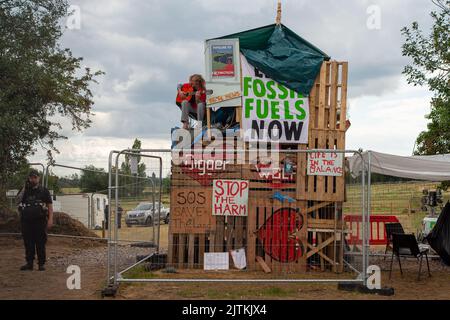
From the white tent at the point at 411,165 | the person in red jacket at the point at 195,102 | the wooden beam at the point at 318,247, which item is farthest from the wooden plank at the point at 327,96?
the person in red jacket at the point at 195,102

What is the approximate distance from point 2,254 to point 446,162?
424 inches

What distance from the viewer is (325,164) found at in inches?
403

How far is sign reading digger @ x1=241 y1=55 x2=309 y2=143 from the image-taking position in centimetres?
1102

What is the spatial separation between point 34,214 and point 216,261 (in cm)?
386

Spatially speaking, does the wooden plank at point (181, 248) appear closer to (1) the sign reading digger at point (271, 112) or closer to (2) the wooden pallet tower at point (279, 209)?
(2) the wooden pallet tower at point (279, 209)

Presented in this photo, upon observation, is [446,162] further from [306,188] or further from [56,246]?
[56,246]

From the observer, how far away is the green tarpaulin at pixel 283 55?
11.1 metres

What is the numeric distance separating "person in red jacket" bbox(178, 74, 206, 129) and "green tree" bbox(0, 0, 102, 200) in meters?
4.75

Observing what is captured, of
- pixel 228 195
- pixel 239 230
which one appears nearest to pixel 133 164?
pixel 228 195

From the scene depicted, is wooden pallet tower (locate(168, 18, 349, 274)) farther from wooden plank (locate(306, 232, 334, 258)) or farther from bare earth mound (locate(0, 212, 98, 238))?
bare earth mound (locate(0, 212, 98, 238))

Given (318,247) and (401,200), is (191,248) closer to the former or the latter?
(318,247)

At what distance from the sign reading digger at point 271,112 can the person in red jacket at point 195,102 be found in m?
1.02

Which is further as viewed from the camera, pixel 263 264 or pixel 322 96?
pixel 322 96
